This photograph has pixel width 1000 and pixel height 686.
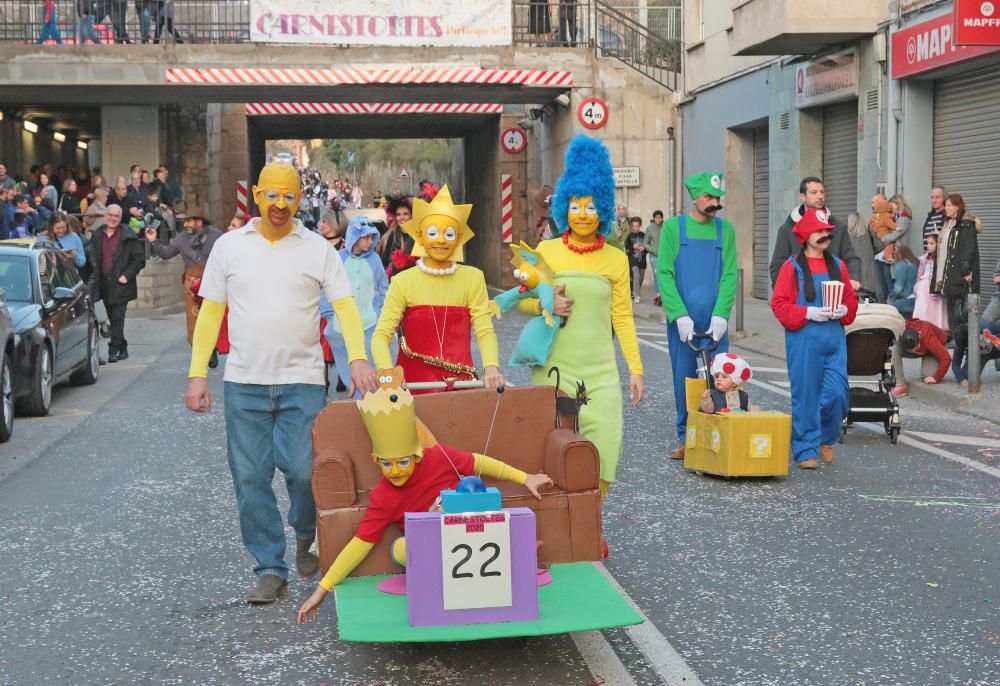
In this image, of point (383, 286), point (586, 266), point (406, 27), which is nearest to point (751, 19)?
point (406, 27)

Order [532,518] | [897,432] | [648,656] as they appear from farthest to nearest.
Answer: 1. [897,432]
2. [648,656]
3. [532,518]

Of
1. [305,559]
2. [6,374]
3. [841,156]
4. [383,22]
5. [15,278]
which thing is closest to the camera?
[305,559]

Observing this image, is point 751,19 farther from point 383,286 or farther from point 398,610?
point 398,610

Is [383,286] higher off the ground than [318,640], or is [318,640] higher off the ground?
[383,286]

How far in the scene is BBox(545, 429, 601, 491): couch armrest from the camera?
5.64 meters

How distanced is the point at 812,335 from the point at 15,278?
25.8 feet

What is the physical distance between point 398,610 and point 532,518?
1.99ft

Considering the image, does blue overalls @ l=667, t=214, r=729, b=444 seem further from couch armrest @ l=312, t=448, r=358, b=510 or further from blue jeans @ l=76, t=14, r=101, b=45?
blue jeans @ l=76, t=14, r=101, b=45

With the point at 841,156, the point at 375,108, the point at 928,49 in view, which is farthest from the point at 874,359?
the point at 375,108

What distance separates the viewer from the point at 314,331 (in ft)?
20.0

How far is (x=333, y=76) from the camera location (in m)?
26.4

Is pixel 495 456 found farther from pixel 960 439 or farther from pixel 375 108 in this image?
pixel 375 108

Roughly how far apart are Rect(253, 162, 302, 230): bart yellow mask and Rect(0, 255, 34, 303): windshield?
26.3 ft

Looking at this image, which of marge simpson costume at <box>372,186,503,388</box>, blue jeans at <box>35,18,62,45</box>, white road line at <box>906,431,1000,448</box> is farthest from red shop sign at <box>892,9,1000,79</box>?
blue jeans at <box>35,18,62,45</box>
